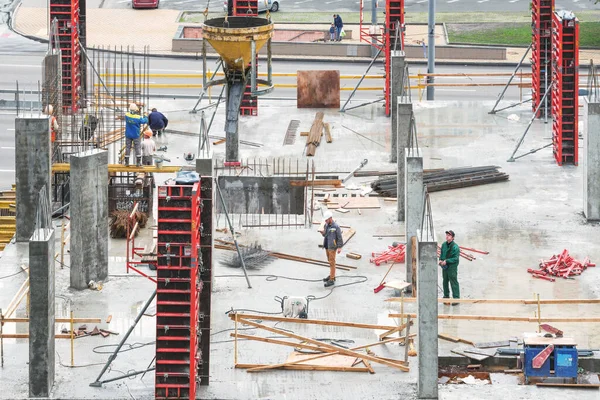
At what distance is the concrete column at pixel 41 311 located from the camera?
30.2 m

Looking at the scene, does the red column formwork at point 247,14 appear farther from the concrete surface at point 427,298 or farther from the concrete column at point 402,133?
the concrete surface at point 427,298

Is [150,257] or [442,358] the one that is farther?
[150,257]

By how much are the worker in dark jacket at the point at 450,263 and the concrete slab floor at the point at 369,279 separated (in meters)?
0.53

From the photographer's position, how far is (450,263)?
34781 millimetres

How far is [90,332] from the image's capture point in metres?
33.8

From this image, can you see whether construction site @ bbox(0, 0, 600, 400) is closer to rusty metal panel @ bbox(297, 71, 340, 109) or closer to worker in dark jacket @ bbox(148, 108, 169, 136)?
rusty metal panel @ bbox(297, 71, 340, 109)

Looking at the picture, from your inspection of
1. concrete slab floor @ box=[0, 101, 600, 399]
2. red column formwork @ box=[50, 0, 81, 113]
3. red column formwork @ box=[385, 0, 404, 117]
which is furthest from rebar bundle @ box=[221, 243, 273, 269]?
red column formwork @ box=[50, 0, 81, 113]

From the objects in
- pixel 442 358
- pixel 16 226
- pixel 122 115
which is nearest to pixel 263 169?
pixel 122 115

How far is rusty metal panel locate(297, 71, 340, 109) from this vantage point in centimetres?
5519

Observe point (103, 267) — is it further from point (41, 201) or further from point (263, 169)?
point (263, 169)

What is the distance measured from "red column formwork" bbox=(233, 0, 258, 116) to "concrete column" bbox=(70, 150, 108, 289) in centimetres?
1657

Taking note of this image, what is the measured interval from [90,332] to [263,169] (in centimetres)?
1402

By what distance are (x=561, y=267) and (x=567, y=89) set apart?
1045 cm

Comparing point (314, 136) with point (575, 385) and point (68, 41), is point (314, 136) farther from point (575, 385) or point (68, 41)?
point (575, 385)
